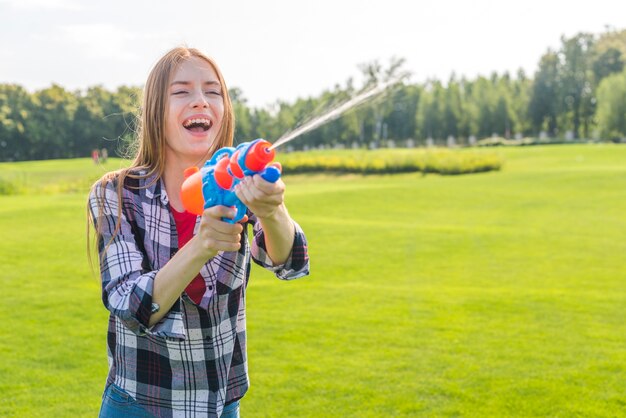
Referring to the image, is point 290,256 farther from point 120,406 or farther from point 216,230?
point 120,406

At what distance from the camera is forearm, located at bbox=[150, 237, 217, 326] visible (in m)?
1.70

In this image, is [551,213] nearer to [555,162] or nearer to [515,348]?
[515,348]

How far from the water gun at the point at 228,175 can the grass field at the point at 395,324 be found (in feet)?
11.0

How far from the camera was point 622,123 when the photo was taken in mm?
57500

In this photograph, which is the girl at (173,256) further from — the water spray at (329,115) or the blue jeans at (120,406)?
the water spray at (329,115)

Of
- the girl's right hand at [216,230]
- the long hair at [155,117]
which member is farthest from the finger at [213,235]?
the long hair at [155,117]

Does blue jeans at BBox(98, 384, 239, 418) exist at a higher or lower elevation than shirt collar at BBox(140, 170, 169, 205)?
lower

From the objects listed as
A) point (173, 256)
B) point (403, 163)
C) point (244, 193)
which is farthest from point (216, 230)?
point (403, 163)

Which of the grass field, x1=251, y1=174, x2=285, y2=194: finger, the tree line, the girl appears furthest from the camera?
the tree line

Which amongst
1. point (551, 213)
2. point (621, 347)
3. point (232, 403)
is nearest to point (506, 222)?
point (551, 213)

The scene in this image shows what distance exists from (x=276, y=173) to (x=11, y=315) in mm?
6718

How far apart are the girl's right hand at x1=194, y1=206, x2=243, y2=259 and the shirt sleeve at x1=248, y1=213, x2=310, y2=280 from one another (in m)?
0.45

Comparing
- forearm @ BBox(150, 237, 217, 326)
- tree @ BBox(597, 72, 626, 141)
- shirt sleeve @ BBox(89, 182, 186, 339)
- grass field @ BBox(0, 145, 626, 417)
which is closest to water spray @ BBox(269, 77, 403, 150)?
forearm @ BBox(150, 237, 217, 326)

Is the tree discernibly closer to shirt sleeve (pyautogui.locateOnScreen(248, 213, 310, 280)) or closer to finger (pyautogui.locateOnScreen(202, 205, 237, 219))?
shirt sleeve (pyautogui.locateOnScreen(248, 213, 310, 280))
